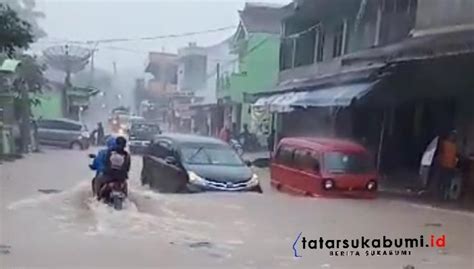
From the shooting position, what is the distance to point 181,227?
199 inches

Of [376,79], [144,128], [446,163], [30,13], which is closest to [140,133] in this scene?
[144,128]

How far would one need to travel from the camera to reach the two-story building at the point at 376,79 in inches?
222

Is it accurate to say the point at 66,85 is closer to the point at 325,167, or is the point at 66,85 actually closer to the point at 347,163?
the point at 325,167

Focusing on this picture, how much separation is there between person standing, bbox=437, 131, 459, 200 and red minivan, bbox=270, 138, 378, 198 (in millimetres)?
632

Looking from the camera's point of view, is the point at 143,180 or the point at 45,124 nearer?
the point at 45,124

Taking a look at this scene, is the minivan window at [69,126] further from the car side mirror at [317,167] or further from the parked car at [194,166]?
the car side mirror at [317,167]

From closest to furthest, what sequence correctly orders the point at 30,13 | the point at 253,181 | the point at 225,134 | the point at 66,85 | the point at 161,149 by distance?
the point at 30,13
the point at 66,85
the point at 225,134
the point at 161,149
the point at 253,181

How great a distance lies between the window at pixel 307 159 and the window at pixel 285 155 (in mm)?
53

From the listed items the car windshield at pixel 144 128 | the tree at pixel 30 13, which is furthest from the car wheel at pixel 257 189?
the tree at pixel 30 13

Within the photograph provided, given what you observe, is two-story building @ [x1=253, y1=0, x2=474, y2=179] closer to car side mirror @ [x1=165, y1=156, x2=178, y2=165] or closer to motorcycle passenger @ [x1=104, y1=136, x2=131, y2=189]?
car side mirror @ [x1=165, y1=156, x2=178, y2=165]

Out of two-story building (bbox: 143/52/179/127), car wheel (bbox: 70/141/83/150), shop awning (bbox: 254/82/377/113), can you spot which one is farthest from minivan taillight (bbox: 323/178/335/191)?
car wheel (bbox: 70/141/83/150)

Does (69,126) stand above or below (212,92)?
below

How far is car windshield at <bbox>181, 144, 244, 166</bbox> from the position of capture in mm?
5945

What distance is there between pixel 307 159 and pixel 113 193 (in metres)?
1.45
